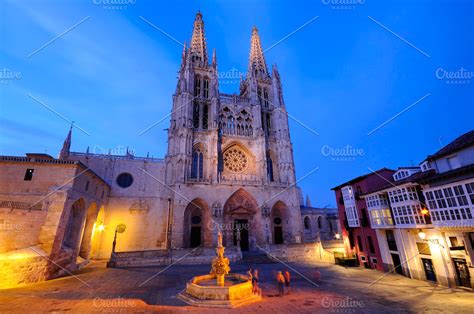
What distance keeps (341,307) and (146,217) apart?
943 inches

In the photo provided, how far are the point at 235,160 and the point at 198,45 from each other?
22301 mm

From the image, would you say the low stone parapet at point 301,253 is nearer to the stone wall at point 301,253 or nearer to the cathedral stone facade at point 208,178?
the stone wall at point 301,253

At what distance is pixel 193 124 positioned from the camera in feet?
101

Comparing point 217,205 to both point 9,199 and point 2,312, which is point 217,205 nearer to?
point 9,199

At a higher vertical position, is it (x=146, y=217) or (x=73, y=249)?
(x=146, y=217)

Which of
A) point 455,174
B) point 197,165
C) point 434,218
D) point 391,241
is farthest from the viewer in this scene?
point 197,165

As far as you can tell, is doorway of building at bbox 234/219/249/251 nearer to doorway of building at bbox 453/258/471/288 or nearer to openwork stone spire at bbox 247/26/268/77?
doorway of building at bbox 453/258/471/288

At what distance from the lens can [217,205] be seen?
1033 inches

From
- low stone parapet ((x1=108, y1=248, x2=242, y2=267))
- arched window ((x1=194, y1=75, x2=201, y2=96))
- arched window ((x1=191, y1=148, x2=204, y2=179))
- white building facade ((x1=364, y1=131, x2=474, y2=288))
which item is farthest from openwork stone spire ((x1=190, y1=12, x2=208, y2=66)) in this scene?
white building facade ((x1=364, y1=131, x2=474, y2=288))

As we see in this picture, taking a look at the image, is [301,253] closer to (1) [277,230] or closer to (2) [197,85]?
(1) [277,230]

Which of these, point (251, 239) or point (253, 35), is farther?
point (253, 35)

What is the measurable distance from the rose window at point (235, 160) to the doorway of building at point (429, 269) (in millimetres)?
21772

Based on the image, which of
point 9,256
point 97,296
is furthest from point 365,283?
point 9,256

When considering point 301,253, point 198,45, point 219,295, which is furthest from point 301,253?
point 198,45
